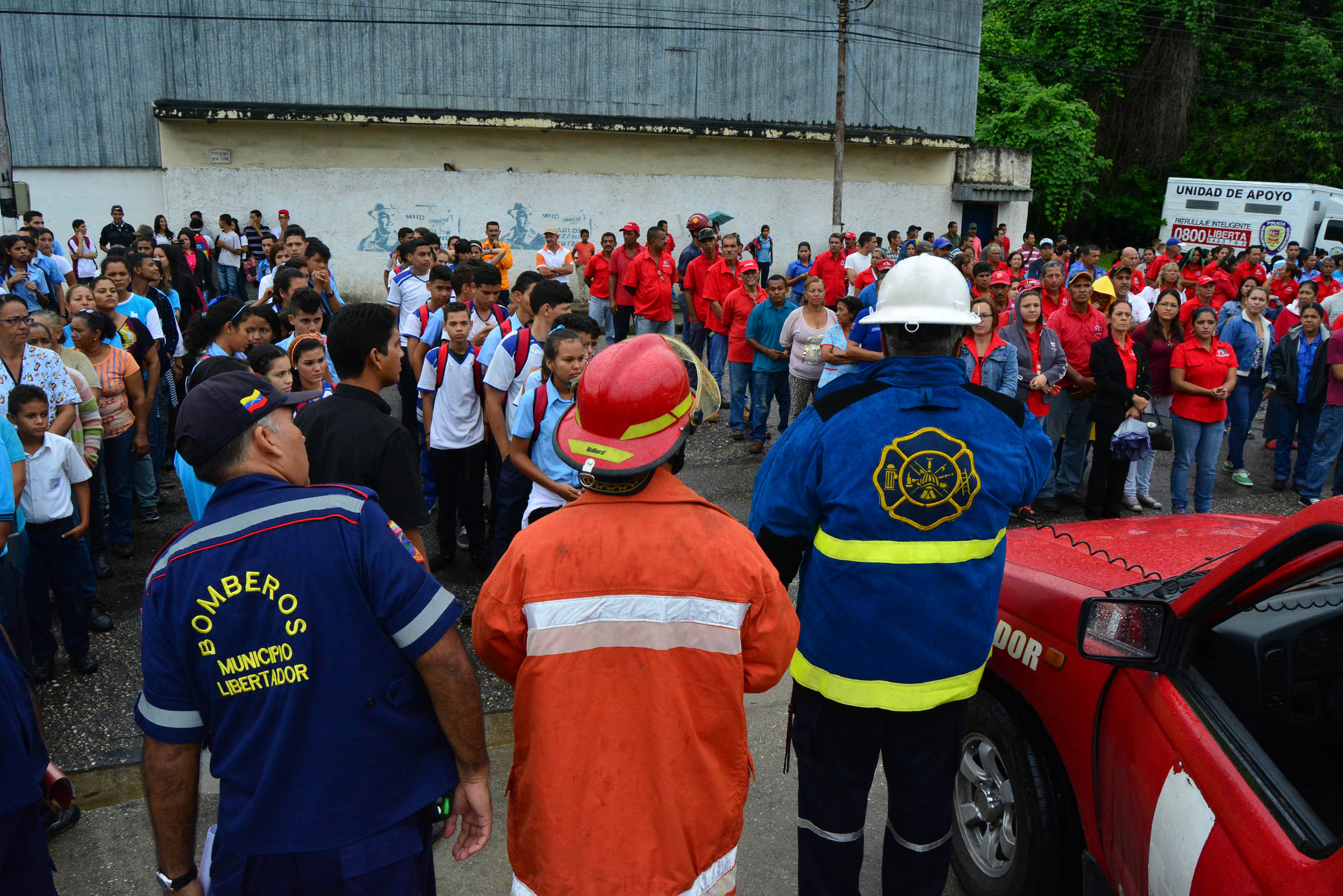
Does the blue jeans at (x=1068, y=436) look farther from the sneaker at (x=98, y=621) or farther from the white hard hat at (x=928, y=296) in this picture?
the sneaker at (x=98, y=621)

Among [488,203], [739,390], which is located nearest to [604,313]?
[739,390]

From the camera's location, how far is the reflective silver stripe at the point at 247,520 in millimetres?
2127

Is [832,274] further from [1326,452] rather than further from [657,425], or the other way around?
[657,425]

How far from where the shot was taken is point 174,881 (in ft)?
7.29

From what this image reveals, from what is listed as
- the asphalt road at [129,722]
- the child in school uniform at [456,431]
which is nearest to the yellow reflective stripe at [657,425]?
the asphalt road at [129,722]

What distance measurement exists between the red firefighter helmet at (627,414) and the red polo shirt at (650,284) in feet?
33.3

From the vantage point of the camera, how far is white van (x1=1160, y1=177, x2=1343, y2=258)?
24188 millimetres

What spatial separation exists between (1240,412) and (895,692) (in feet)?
26.9

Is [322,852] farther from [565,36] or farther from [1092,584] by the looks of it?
[565,36]

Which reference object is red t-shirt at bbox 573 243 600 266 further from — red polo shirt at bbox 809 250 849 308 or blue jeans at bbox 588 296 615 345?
red polo shirt at bbox 809 250 849 308

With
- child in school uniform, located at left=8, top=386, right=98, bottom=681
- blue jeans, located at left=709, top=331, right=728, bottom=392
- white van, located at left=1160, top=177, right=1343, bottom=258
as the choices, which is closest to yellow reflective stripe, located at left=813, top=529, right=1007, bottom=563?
child in school uniform, located at left=8, top=386, right=98, bottom=681

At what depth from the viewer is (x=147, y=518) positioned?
730 centimetres

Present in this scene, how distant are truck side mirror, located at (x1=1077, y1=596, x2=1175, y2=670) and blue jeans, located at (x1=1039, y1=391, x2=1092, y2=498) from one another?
18.3 ft

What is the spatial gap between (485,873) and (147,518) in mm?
5054
